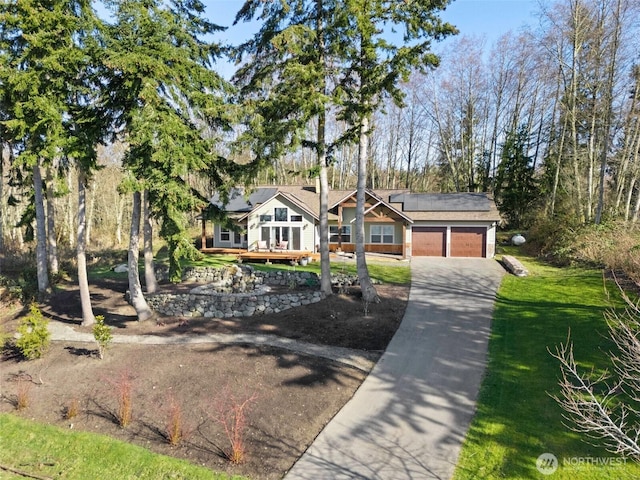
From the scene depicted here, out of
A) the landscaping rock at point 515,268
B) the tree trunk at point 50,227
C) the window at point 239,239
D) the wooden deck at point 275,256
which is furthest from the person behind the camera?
the window at point 239,239

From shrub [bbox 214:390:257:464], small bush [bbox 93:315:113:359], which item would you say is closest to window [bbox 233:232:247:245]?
small bush [bbox 93:315:113:359]

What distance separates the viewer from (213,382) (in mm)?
8594

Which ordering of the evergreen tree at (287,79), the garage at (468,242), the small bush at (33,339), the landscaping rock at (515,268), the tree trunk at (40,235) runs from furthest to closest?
1. the garage at (468,242)
2. the landscaping rock at (515,268)
3. the tree trunk at (40,235)
4. the evergreen tree at (287,79)
5. the small bush at (33,339)

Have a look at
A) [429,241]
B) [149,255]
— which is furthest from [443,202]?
[149,255]

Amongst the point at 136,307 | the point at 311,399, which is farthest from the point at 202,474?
the point at 136,307

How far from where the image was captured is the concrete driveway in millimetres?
5938

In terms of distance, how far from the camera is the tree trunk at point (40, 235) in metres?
14.9

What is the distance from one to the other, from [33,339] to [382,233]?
745 inches

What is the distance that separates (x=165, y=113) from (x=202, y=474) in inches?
355

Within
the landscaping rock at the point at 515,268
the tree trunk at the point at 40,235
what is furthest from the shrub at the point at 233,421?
the landscaping rock at the point at 515,268

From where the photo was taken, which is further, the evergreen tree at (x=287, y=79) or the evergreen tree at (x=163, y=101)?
the evergreen tree at (x=287, y=79)

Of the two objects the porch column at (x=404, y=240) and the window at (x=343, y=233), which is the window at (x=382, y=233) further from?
the window at (x=343, y=233)

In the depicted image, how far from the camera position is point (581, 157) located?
2384 centimetres

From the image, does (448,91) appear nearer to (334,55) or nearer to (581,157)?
(581,157)
